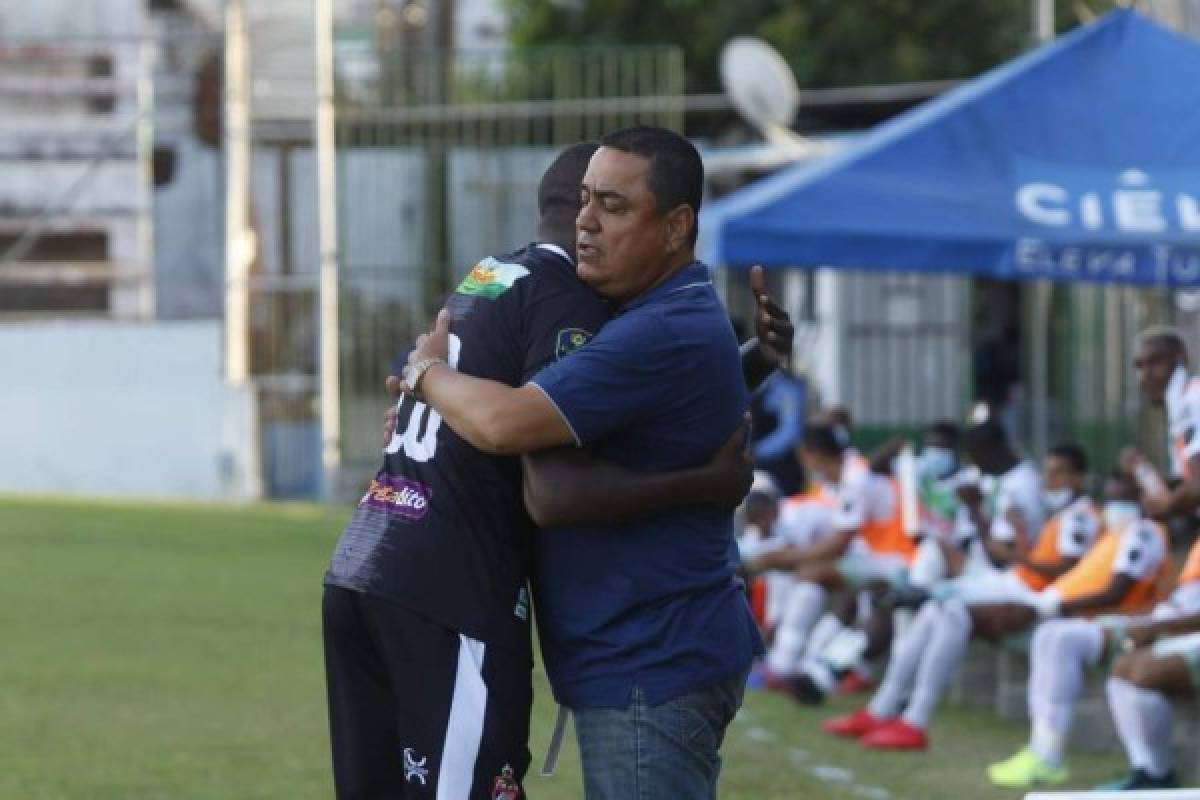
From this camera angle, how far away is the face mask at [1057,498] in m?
12.6

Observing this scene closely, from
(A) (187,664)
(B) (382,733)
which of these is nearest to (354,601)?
(B) (382,733)

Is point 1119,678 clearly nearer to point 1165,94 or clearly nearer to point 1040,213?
point 1040,213

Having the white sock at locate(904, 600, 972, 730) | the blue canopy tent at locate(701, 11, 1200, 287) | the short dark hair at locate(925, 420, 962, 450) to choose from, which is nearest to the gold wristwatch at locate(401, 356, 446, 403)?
the white sock at locate(904, 600, 972, 730)

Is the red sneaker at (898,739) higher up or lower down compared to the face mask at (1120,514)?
lower down

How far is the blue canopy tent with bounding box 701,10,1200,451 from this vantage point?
1255cm

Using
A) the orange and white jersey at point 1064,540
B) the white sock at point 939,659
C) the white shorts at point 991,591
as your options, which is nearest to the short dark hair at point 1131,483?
the orange and white jersey at point 1064,540

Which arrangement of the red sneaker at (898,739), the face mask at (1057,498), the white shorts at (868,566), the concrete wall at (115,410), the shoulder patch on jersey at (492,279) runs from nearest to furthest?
the shoulder patch on jersey at (492,279) < the red sneaker at (898,739) < the face mask at (1057,498) < the white shorts at (868,566) < the concrete wall at (115,410)

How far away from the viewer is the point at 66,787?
32.0 feet

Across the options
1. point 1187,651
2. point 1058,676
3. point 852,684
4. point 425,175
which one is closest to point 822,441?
point 852,684

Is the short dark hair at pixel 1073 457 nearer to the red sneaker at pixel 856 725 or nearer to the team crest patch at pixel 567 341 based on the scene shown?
the red sneaker at pixel 856 725

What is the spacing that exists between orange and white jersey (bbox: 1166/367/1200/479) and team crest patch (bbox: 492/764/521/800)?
540 centimetres

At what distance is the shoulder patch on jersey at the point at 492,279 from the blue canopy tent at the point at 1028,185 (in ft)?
24.1

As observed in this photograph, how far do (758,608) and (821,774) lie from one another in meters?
4.82

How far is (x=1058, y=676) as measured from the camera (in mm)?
10719
